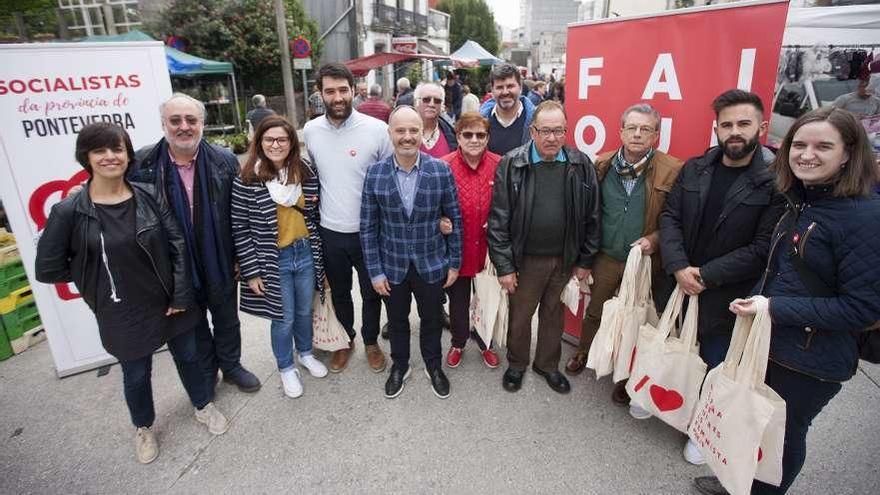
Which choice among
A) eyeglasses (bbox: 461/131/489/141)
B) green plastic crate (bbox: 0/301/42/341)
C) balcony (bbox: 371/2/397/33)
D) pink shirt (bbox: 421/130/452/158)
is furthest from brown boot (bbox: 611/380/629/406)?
balcony (bbox: 371/2/397/33)

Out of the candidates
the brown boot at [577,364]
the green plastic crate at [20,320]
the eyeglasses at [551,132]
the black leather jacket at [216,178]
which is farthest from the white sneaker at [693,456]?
the green plastic crate at [20,320]

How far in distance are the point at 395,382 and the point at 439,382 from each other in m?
0.30

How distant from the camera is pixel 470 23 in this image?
37.2 m

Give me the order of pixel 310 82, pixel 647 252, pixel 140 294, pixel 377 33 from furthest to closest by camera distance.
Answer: pixel 377 33 < pixel 310 82 < pixel 647 252 < pixel 140 294

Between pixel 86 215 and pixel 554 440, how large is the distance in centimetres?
272

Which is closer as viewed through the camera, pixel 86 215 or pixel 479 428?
pixel 86 215

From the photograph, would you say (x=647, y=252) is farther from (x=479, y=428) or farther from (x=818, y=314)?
(x=479, y=428)

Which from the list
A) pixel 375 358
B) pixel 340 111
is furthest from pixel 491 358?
pixel 340 111

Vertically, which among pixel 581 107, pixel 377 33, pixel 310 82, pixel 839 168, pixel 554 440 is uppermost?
pixel 377 33

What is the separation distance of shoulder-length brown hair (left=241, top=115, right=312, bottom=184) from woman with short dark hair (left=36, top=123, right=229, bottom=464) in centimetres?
48

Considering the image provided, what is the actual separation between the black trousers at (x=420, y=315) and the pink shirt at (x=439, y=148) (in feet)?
4.03

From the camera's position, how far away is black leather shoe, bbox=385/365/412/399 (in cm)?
301

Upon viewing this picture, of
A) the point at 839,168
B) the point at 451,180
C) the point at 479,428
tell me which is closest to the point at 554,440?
the point at 479,428

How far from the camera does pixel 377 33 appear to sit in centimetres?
2439
